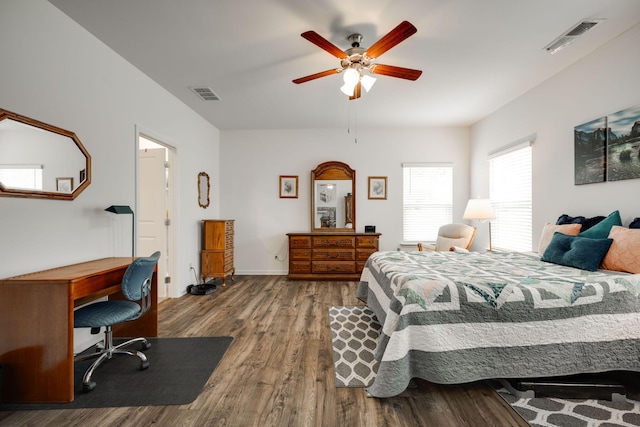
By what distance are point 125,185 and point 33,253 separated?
3.67ft

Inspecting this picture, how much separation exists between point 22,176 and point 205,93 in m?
2.38

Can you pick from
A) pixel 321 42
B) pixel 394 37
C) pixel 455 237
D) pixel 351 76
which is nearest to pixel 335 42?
A: pixel 351 76

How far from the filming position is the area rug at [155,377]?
73.9 inches

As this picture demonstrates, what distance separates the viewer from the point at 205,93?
392 centimetres

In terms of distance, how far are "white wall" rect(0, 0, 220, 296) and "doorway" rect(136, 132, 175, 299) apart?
479 mm

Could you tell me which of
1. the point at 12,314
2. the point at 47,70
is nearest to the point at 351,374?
the point at 12,314

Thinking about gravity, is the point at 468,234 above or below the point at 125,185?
below

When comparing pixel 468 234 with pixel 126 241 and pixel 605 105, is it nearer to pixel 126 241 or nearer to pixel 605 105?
pixel 605 105

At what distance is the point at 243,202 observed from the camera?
5660mm

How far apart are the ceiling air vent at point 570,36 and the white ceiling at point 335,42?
66 millimetres

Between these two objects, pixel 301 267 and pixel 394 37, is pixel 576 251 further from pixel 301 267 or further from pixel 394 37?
pixel 301 267

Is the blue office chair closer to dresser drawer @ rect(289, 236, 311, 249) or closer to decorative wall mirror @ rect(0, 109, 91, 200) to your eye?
decorative wall mirror @ rect(0, 109, 91, 200)

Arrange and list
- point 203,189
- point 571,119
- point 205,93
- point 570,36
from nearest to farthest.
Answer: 1. point 570,36
2. point 571,119
3. point 205,93
4. point 203,189

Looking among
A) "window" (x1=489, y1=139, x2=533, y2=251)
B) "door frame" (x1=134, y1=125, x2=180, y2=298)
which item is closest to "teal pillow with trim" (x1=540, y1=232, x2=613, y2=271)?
"window" (x1=489, y1=139, x2=533, y2=251)
